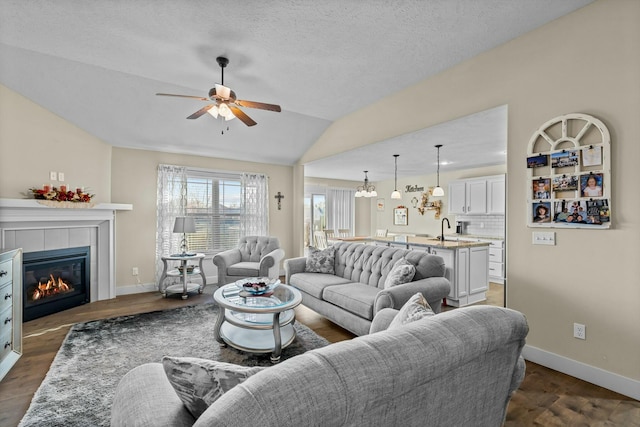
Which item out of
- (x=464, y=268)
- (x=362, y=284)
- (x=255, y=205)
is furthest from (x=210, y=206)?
(x=464, y=268)

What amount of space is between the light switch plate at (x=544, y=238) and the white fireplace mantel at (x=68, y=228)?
17.0ft

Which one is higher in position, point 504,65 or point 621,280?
point 504,65

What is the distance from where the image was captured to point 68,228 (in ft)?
13.3

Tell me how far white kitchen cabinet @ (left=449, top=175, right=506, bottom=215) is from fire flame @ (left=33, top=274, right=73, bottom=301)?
7.27 metres

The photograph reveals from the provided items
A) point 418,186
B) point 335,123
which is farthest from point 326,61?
point 418,186

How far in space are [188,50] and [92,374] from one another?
2909 mm

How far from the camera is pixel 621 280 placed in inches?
84.9

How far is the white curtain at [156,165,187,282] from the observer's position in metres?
5.04

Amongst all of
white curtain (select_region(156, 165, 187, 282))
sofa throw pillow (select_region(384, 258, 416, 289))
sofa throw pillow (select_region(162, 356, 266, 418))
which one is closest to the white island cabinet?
sofa throw pillow (select_region(384, 258, 416, 289))

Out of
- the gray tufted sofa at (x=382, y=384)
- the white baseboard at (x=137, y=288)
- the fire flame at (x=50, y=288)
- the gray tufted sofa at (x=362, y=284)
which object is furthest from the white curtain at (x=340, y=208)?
the gray tufted sofa at (x=382, y=384)

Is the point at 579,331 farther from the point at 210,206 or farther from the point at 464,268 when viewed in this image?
the point at 210,206

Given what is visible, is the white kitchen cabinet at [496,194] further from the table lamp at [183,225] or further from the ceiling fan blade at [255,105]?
the table lamp at [183,225]

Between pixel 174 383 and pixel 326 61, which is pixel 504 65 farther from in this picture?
pixel 174 383

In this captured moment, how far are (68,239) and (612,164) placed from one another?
5.88m
